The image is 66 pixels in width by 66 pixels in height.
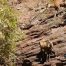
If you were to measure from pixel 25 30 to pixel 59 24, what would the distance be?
183 inches

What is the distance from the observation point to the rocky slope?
901 inches

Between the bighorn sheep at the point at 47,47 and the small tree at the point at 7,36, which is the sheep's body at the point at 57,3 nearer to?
the small tree at the point at 7,36

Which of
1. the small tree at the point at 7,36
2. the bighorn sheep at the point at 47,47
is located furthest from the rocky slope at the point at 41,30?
the small tree at the point at 7,36

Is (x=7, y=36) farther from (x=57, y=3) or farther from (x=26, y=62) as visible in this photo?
(x=57, y=3)

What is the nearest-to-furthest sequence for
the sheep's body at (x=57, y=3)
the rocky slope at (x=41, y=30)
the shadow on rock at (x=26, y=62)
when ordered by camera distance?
the rocky slope at (x=41, y=30), the shadow on rock at (x=26, y=62), the sheep's body at (x=57, y=3)

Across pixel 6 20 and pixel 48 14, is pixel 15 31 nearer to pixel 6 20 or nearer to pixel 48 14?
pixel 6 20

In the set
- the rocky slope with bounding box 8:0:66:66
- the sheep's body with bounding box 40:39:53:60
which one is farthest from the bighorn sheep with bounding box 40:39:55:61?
the rocky slope with bounding box 8:0:66:66

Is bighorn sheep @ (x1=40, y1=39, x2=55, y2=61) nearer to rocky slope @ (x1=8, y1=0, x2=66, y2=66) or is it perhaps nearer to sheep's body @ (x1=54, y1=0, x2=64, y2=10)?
rocky slope @ (x1=8, y1=0, x2=66, y2=66)

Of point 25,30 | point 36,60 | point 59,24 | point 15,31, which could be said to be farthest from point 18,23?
point 36,60

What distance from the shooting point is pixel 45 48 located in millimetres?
22922

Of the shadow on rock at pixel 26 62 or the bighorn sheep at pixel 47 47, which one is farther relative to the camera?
the shadow on rock at pixel 26 62

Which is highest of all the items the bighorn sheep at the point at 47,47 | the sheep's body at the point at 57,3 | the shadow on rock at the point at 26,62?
the sheep's body at the point at 57,3

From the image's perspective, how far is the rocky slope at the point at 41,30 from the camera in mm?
22894

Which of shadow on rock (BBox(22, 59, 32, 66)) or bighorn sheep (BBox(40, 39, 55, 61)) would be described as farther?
shadow on rock (BBox(22, 59, 32, 66))
